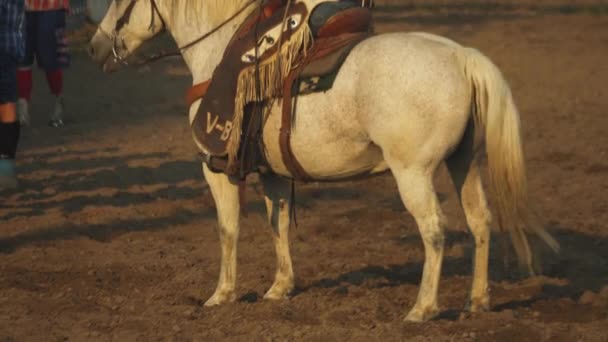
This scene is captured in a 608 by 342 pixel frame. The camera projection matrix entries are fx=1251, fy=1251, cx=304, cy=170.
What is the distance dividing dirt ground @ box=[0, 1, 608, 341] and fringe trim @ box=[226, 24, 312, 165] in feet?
3.66

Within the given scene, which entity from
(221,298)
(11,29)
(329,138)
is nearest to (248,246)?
(221,298)

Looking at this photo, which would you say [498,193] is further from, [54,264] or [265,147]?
[54,264]

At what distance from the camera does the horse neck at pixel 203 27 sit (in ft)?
23.1

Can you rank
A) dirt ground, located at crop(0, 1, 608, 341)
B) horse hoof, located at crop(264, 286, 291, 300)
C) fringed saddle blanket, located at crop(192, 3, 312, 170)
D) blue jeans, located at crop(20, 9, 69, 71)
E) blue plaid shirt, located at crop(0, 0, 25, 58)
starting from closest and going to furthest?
dirt ground, located at crop(0, 1, 608, 341) → fringed saddle blanket, located at crop(192, 3, 312, 170) → horse hoof, located at crop(264, 286, 291, 300) → blue plaid shirt, located at crop(0, 0, 25, 58) → blue jeans, located at crop(20, 9, 69, 71)

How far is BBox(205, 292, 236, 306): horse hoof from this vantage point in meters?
7.04

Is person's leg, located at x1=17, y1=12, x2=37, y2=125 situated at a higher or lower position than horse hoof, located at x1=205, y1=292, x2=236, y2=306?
lower

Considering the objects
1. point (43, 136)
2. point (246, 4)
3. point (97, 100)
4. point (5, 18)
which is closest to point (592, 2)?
point (97, 100)

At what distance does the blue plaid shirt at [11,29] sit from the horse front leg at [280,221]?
3024 mm

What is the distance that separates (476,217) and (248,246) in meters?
2.33

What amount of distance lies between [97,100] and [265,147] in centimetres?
842

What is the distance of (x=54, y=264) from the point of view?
8.23 m

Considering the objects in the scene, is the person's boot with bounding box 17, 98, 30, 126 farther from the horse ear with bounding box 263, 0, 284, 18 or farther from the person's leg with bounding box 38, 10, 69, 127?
the horse ear with bounding box 263, 0, 284, 18

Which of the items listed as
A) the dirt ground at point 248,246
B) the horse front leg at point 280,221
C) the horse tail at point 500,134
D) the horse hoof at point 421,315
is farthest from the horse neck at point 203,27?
the horse hoof at point 421,315

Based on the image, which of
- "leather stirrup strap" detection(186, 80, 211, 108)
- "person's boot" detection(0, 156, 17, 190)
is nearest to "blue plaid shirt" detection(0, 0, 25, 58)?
"person's boot" detection(0, 156, 17, 190)
